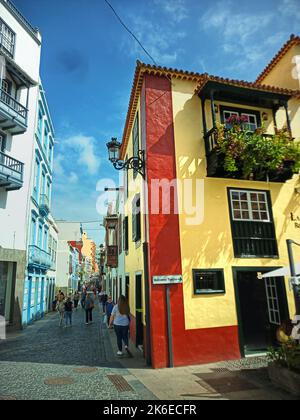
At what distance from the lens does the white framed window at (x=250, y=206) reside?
29.5 ft

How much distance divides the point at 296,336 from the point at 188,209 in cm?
427

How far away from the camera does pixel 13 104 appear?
14.6 m

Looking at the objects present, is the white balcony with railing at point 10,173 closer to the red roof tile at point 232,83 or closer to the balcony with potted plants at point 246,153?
the red roof tile at point 232,83

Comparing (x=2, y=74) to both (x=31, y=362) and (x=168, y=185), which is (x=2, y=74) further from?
(x=31, y=362)

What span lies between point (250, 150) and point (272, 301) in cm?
508

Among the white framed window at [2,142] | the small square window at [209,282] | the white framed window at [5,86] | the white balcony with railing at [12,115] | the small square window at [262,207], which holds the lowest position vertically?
the small square window at [209,282]

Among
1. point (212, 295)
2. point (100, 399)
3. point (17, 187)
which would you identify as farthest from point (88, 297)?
point (100, 399)

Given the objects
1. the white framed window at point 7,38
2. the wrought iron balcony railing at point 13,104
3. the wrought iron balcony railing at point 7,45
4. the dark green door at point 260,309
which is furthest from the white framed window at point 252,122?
the white framed window at point 7,38

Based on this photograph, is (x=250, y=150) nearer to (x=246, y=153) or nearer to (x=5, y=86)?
(x=246, y=153)

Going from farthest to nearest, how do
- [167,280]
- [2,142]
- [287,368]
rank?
[2,142], [167,280], [287,368]

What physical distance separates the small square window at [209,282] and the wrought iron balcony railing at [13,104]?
12.4m

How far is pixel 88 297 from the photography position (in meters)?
16.0

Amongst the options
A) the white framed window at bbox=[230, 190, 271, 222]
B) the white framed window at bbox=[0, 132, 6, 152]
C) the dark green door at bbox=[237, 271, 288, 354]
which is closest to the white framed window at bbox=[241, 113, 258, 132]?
the white framed window at bbox=[230, 190, 271, 222]

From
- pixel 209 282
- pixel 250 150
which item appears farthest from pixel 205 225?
pixel 250 150
